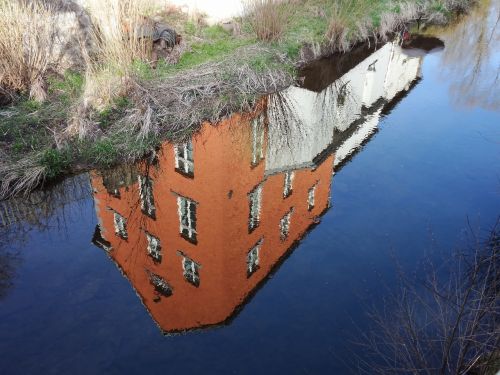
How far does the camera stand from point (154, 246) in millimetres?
7137

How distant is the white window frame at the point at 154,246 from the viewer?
6976mm

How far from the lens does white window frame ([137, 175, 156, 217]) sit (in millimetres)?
7611

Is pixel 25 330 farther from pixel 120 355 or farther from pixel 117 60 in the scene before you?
pixel 117 60

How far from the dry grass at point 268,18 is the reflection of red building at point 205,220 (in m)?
4.12

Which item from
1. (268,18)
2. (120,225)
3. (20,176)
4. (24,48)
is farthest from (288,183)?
(24,48)

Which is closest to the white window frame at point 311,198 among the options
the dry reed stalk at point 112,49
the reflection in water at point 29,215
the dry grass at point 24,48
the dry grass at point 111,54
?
the reflection in water at point 29,215

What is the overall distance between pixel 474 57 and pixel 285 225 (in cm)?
1032

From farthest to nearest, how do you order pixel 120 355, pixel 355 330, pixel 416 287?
pixel 416 287 < pixel 355 330 < pixel 120 355

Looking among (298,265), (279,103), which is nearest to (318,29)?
(279,103)

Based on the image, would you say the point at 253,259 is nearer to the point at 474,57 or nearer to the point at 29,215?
the point at 29,215

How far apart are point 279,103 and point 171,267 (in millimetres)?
5268

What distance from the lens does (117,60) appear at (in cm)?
Result: 952

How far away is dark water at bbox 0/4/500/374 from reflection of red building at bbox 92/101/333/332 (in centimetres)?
3

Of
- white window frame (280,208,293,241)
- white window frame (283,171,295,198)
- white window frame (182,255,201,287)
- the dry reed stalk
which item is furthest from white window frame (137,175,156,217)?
white window frame (283,171,295,198)
